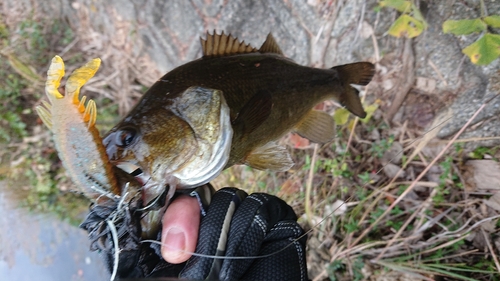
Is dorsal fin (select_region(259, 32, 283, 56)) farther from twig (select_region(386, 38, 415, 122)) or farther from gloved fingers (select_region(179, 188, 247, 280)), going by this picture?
twig (select_region(386, 38, 415, 122))

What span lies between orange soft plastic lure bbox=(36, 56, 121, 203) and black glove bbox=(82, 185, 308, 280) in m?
0.19

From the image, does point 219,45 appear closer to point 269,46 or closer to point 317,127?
point 269,46

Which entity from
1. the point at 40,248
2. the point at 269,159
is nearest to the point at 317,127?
the point at 269,159

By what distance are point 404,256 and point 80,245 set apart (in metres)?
3.05

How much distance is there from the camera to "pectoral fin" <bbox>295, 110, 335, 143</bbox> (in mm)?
1918

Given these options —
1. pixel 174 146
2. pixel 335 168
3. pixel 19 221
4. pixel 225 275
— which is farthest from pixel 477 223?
pixel 19 221

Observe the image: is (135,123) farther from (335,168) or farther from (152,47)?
(152,47)

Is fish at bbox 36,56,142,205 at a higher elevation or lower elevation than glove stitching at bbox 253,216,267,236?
higher

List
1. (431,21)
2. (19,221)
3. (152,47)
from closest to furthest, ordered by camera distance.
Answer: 1. (431,21)
2. (152,47)
3. (19,221)

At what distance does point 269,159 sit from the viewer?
5.23 ft

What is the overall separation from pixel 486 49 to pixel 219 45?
1185 mm

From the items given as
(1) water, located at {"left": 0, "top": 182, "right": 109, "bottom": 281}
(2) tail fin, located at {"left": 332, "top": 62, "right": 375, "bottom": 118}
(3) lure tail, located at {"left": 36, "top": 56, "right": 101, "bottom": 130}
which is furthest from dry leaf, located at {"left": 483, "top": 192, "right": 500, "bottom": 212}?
(1) water, located at {"left": 0, "top": 182, "right": 109, "bottom": 281}

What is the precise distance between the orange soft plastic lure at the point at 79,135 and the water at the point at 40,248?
280 centimetres

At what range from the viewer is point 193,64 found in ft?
4.79
